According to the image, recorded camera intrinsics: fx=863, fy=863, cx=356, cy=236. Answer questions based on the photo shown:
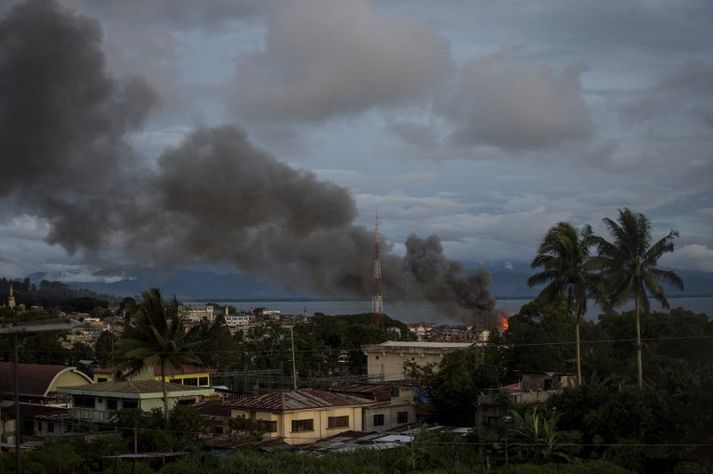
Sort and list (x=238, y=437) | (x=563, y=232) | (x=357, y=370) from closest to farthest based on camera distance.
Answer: (x=238, y=437)
(x=563, y=232)
(x=357, y=370)

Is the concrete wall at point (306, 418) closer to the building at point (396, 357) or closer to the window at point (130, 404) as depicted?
the window at point (130, 404)

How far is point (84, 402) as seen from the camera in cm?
4469

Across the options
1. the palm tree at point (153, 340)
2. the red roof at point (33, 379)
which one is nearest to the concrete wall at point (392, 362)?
the red roof at point (33, 379)

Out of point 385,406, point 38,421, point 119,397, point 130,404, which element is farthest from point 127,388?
point 385,406

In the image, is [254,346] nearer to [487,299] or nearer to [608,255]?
[487,299]

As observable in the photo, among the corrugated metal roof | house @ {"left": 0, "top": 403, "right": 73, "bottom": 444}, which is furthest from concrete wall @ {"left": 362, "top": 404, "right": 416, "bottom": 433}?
house @ {"left": 0, "top": 403, "right": 73, "bottom": 444}

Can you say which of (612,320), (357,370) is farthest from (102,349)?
(612,320)

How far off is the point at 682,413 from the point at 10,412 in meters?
30.7

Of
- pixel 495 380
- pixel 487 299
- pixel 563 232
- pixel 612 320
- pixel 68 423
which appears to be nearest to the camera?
pixel 563 232

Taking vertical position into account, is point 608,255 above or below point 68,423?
above

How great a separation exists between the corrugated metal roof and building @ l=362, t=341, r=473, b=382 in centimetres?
2340

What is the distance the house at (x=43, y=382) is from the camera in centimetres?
4844

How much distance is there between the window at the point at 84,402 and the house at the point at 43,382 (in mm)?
2293

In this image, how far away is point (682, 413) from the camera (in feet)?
103
